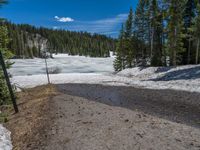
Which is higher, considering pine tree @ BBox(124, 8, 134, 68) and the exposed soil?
pine tree @ BBox(124, 8, 134, 68)

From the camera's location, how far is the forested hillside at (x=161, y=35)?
1363 inches

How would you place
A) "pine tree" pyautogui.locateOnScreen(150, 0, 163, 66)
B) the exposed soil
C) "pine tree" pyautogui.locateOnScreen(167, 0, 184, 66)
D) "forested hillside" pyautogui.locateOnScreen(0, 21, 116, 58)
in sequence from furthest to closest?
1. "forested hillside" pyautogui.locateOnScreen(0, 21, 116, 58)
2. "pine tree" pyautogui.locateOnScreen(150, 0, 163, 66)
3. "pine tree" pyautogui.locateOnScreen(167, 0, 184, 66)
4. the exposed soil

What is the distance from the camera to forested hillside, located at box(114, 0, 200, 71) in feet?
114

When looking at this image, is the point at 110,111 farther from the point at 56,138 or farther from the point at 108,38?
the point at 108,38

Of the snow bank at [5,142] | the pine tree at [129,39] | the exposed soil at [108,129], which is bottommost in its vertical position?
the snow bank at [5,142]

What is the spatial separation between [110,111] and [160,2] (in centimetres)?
2931

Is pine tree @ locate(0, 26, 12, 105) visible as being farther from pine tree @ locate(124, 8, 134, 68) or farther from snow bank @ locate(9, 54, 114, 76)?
snow bank @ locate(9, 54, 114, 76)

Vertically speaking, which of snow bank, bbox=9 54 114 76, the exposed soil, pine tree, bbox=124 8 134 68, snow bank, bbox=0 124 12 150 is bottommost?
snow bank, bbox=9 54 114 76

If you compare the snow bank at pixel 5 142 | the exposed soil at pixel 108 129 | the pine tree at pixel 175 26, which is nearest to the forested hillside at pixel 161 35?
the pine tree at pixel 175 26

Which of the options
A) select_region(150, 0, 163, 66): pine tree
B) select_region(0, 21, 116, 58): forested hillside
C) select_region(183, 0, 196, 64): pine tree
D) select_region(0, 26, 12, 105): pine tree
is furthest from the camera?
select_region(0, 21, 116, 58): forested hillside

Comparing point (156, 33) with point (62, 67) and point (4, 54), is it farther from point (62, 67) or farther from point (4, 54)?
point (62, 67)

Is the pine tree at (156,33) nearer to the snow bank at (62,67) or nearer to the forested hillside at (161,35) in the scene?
the forested hillside at (161,35)

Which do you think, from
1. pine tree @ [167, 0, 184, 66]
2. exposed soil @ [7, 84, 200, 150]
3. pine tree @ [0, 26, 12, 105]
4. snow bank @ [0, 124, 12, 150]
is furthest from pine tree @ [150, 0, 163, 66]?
snow bank @ [0, 124, 12, 150]

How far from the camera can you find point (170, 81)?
86.2ft
